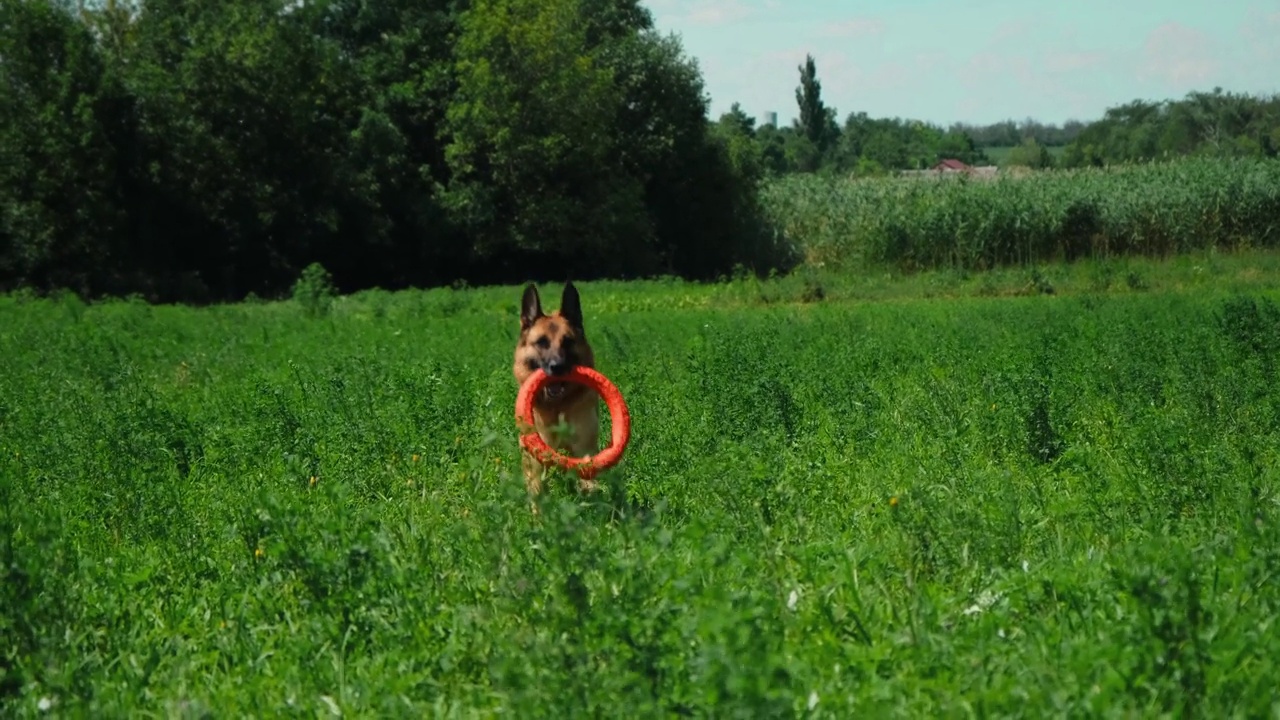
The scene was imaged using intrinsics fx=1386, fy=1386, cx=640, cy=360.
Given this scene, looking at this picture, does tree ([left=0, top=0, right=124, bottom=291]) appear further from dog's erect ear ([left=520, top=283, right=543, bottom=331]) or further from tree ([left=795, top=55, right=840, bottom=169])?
tree ([left=795, top=55, right=840, bottom=169])

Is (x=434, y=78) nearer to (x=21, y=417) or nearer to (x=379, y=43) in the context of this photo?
(x=379, y=43)

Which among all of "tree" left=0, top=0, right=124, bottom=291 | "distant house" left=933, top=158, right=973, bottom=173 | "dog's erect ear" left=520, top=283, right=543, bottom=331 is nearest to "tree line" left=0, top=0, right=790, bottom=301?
"tree" left=0, top=0, right=124, bottom=291

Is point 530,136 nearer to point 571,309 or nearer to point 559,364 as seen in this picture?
point 571,309

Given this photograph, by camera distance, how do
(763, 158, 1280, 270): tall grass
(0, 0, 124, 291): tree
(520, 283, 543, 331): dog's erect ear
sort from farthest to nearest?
1. (0, 0, 124, 291): tree
2. (763, 158, 1280, 270): tall grass
3. (520, 283, 543, 331): dog's erect ear

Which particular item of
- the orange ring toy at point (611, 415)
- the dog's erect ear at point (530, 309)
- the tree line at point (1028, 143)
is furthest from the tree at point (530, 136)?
the orange ring toy at point (611, 415)

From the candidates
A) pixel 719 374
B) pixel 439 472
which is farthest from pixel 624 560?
pixel 719 374

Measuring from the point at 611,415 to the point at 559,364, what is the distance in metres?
0.49

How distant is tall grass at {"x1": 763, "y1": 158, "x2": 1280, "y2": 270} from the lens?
37.4 metres

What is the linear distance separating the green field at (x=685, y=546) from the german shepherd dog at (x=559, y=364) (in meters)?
0.38

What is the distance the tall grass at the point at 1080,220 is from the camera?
3744 cm

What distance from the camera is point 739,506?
6.61 metres

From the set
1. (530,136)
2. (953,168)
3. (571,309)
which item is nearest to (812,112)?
(953,168)

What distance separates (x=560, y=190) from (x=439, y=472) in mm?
39040

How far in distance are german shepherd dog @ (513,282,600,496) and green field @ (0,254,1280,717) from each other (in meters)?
0.38
